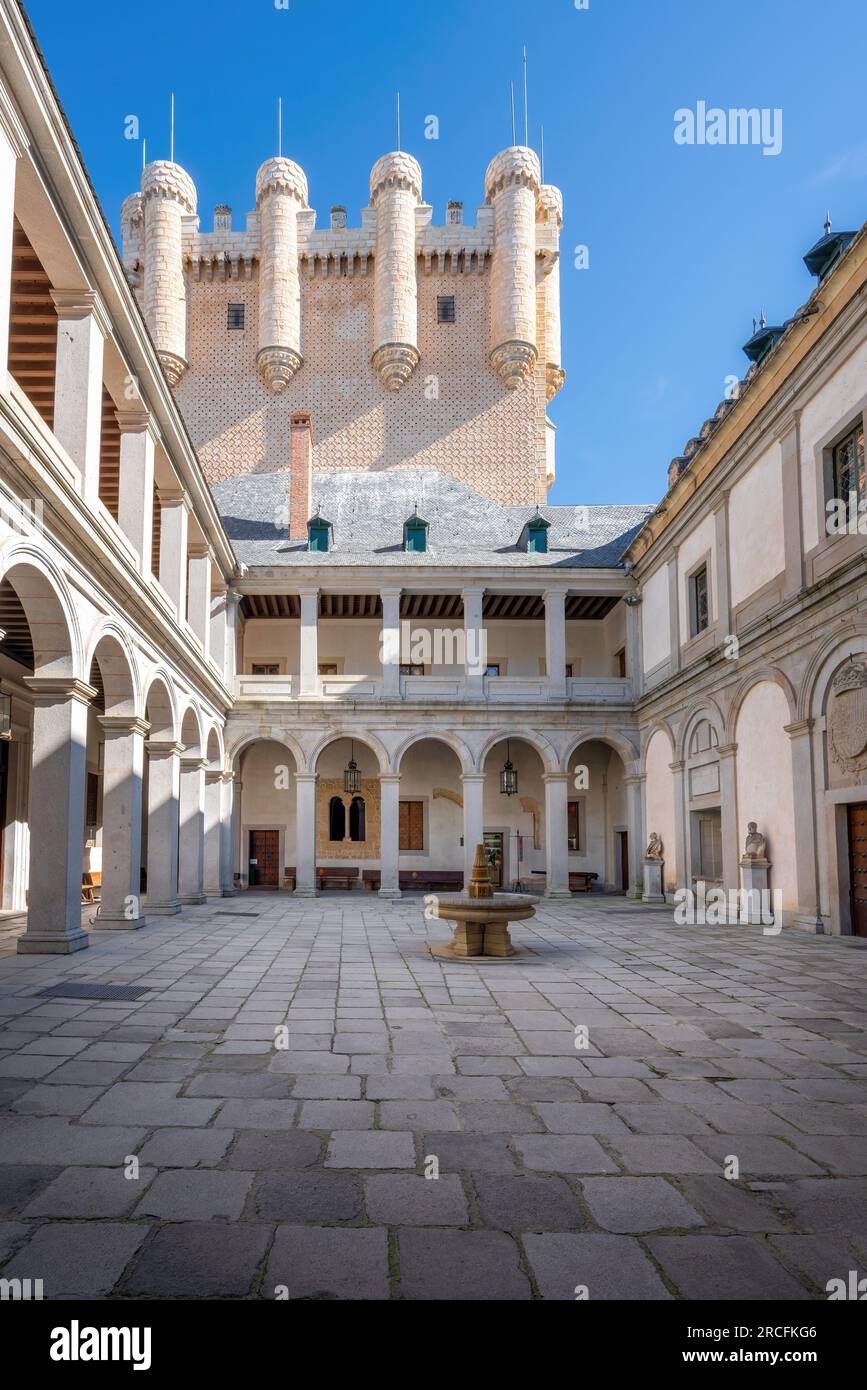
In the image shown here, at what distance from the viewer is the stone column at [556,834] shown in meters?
24.2

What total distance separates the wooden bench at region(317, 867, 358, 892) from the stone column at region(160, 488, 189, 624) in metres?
11.2

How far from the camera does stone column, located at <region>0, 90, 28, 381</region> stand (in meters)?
8.85

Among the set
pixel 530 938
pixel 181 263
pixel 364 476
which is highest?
pixel 181 263

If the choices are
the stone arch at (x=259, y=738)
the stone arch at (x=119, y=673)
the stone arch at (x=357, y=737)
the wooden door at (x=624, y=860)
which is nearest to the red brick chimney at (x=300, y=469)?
the stone arch at (x=259, y=738)

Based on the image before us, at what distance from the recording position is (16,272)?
1202 cm

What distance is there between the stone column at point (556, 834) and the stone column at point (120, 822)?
41.9 feet

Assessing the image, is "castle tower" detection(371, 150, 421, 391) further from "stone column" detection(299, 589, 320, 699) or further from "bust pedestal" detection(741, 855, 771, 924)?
"bust pedestal" detection(741, 855, 771, 924)

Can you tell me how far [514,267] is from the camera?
3703 cm

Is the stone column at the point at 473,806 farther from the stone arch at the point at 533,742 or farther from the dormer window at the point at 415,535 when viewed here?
the dormer window at the point at 415,535

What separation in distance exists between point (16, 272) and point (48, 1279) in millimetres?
12391

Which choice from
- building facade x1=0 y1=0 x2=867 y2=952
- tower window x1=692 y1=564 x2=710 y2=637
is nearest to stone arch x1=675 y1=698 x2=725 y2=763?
building facade x1=0 y1=0 x2=867 y2=952
